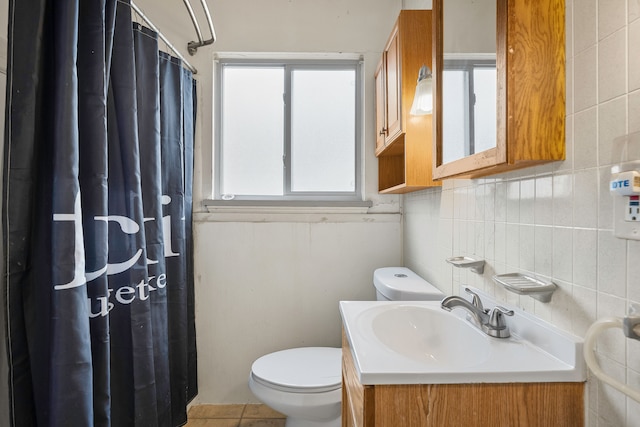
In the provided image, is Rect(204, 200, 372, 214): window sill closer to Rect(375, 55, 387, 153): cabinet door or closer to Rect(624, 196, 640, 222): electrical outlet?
Rect(375, 55, 387, 153): cabinet door

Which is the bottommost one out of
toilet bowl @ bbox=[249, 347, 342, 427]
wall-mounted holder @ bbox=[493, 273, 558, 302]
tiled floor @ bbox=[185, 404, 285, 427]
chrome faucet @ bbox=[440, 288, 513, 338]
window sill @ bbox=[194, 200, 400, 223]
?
tiled floor @ bbox=[185, 404, 285, 427]

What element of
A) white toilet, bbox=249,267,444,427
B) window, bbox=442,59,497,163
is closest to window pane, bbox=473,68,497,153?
window, bbox=442,59,497,163

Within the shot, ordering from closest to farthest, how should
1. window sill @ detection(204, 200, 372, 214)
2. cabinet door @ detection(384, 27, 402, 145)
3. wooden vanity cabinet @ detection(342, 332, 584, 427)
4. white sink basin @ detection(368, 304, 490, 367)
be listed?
wooden vanity cabinet @ detection(342, 332, 584, 427)
white sink basin @ detection(368, 304, 490, 367)
cabinet door @ detection(384, 27, 402, 145)
window sill @ detection(204, 200, 372, 214)

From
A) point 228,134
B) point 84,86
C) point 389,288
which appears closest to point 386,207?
point 389,288

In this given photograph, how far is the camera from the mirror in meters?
0.81

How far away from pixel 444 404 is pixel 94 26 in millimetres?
1447

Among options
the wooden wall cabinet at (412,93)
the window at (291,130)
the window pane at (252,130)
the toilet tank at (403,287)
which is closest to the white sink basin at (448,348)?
the toilet tank at (403,287)

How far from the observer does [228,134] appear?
1.93 metres

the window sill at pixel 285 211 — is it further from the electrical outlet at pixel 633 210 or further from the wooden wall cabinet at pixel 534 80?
the electrical outlet at pixel 633 210

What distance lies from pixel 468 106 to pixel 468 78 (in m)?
0.08

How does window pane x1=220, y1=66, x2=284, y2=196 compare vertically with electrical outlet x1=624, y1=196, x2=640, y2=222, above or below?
above

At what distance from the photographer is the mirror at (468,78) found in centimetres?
81

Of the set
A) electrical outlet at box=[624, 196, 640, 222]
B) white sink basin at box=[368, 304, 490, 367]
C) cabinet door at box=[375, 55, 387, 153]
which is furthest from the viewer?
cabinet door at box=[375, 55, 387, 153]

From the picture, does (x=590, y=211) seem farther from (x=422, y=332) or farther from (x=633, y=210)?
(x=422, y=332)
